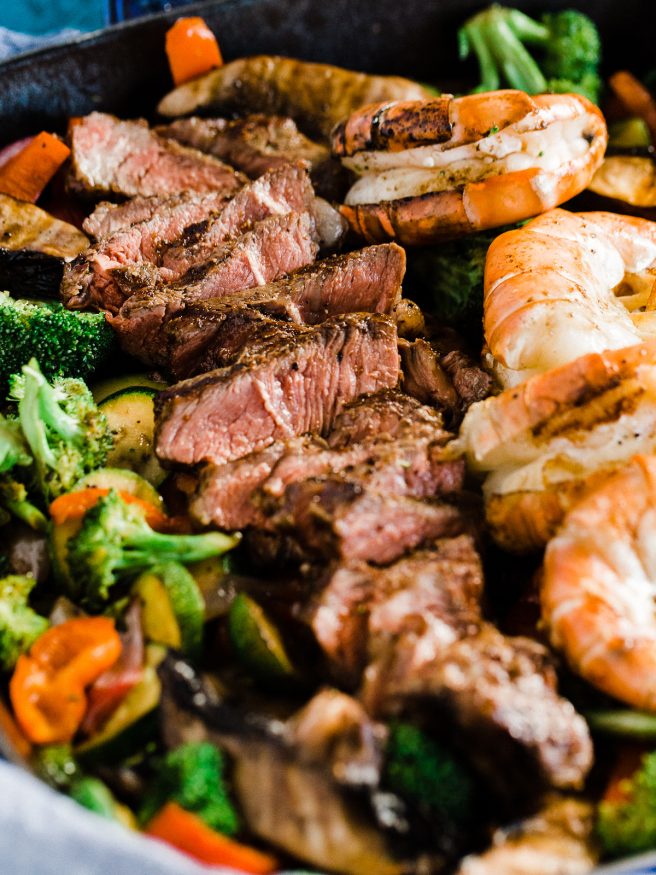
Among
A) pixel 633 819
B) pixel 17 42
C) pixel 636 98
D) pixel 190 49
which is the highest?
pixel 17 42

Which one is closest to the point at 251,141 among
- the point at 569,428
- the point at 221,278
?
the point at 221,278

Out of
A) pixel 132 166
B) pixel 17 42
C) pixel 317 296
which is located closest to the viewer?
pixel 317 296

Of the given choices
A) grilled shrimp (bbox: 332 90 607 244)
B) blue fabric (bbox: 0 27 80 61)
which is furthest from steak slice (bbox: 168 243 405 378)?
blue fabric (bbox: 0 27 80 61)

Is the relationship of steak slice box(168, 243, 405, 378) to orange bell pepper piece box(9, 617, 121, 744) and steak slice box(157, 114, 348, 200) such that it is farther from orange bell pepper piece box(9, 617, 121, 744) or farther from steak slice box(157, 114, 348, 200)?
orange bell pepper piece box(9, 617, 121, 744)

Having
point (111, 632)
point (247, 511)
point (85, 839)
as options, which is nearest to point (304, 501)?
point (247, 511)

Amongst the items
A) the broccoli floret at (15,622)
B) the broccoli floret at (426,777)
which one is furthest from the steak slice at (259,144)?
the broccoli floret at (426,777)

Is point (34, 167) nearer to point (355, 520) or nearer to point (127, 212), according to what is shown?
point (127, 212)
